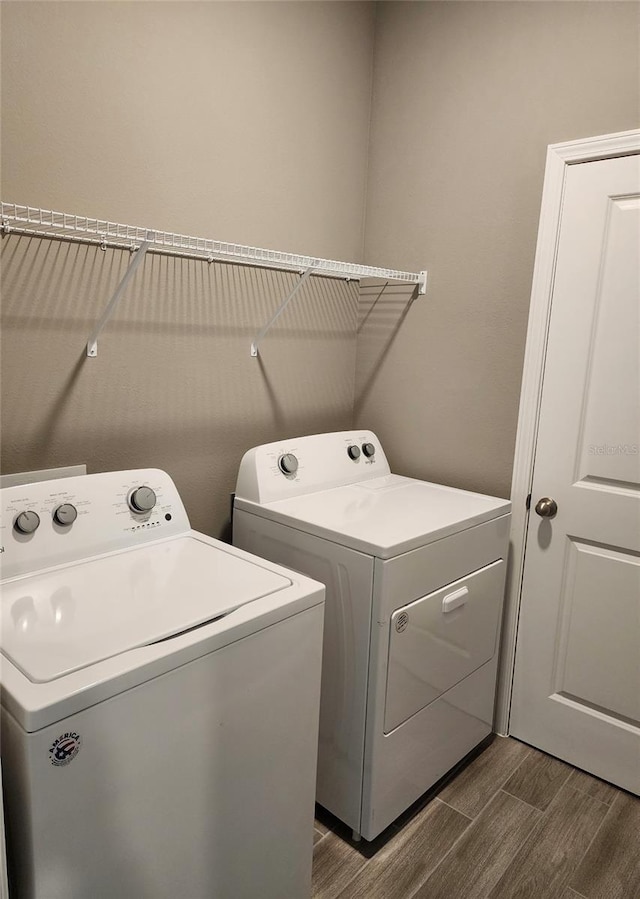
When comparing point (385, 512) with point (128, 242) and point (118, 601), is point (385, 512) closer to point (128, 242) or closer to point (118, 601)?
point (118, 601)

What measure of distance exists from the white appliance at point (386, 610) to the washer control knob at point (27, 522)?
66 centimetres

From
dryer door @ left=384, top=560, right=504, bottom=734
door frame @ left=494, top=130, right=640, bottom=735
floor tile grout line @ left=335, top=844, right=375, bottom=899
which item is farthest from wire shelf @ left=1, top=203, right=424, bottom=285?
floor tile grout line @ left=335, top=844, right=375, bottom=899

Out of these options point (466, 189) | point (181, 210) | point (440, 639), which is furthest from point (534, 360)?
point (181, 210)

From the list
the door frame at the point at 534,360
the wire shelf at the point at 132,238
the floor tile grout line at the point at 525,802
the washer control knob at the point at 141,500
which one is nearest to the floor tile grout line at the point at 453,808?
the floor tile grout line at the point at 525,802

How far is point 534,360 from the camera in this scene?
2.02 metres

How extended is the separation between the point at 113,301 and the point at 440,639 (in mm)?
1291

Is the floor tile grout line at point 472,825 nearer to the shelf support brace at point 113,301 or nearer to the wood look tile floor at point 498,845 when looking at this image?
the wood look tile floor at point 498,845

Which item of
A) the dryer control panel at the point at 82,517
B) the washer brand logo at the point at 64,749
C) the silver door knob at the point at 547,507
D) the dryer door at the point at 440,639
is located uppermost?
the dryer control panel at the point at 82,517

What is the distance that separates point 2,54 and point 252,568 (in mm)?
1301

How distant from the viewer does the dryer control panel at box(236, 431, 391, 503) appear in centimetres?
192

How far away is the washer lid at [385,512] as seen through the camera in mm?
1628

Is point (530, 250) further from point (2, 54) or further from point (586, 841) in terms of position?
point (586, 841)

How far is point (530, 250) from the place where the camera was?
201 centimetres

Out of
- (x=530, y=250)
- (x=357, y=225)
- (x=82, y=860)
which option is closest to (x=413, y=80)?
(x=357, y=225)
